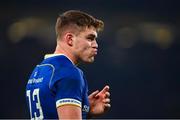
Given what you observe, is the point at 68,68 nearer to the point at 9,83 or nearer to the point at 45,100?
the point at 45,100

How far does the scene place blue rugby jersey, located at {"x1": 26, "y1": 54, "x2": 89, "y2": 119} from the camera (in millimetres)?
3049

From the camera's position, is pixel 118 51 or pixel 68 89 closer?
pixel 68 89

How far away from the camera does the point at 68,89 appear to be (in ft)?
10.0

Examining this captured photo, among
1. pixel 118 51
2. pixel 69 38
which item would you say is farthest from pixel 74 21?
pixel 118 51

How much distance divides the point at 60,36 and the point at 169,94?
319 centimetres

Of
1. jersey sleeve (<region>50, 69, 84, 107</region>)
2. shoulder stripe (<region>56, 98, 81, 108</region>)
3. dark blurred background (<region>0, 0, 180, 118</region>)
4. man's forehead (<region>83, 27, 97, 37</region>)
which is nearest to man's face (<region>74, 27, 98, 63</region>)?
Result: man's forehead (<region>83, 27, 97, 37</region>)

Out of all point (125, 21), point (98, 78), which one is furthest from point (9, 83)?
point (125, 21)

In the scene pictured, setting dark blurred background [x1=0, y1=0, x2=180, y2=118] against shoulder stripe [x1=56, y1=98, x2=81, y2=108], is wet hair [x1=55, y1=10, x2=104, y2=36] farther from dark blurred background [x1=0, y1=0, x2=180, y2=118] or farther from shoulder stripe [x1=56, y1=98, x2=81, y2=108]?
dark blurred background [x1=0, y1=0, x2=180, y2=118]

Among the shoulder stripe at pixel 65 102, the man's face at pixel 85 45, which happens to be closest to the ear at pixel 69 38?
the man's face at pixel 85 45

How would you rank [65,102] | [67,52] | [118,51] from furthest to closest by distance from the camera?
[118,51] → [67,52] → [65,102]

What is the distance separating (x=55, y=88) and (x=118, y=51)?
3.30 m

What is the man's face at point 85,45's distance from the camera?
3324 mm

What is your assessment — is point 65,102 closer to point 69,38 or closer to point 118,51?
point 69,38

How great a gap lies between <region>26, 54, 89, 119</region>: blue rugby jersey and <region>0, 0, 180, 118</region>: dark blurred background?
3.00 m
